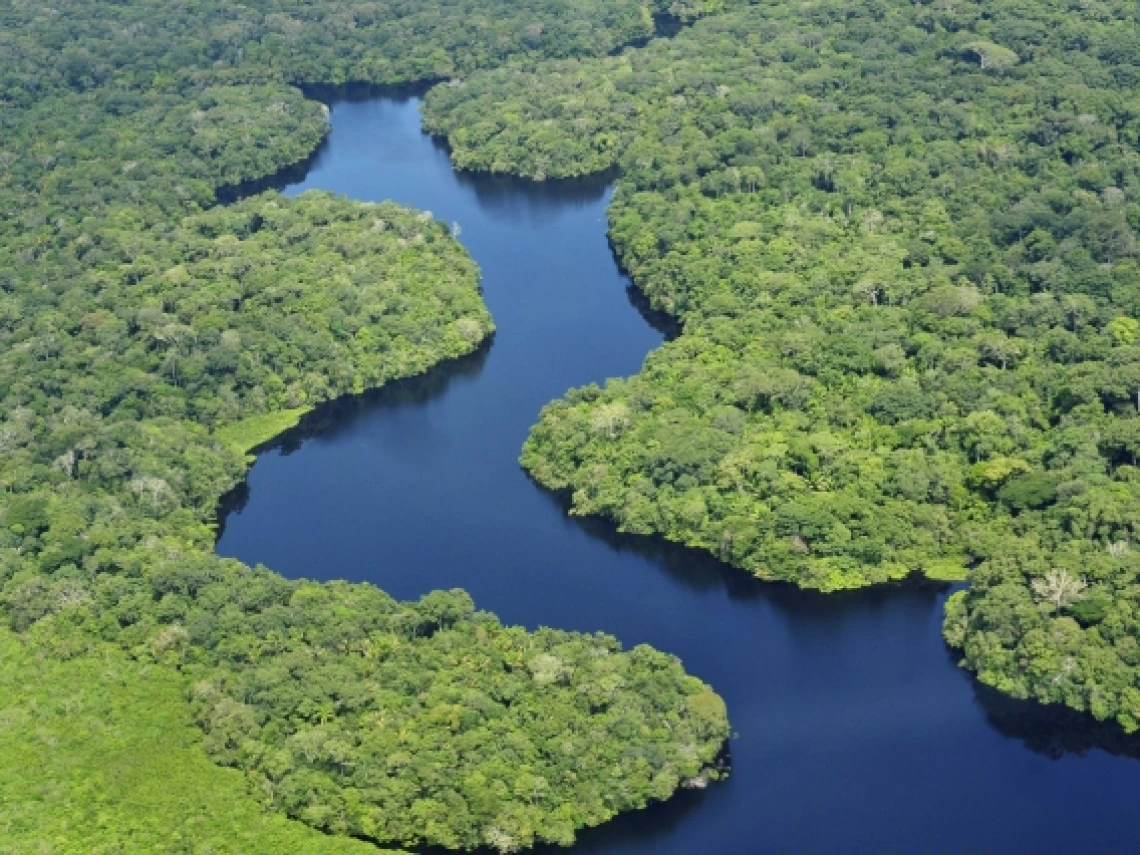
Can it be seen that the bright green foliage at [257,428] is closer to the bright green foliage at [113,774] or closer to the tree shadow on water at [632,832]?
the bright green foliage at [113,774]

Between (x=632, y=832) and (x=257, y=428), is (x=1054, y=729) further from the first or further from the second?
(x=257, y=428)

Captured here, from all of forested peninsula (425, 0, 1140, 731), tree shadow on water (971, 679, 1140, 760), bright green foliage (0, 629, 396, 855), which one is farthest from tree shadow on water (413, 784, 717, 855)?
forested peninsula (425, 0, 1140, 731)

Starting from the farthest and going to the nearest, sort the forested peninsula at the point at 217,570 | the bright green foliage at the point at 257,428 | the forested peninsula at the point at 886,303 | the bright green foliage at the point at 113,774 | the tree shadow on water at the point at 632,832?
the bright green foliage at the point at 257,428 < the forested peninsula at the point at 886,303 < the forested peninsula at the point at 217,570 < the tree shadow on water at the point at 632,832 < the bright green foliage at the point at 113,774

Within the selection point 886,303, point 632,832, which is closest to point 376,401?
point 886,303

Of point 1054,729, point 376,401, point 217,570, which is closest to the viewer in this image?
point 1054,729

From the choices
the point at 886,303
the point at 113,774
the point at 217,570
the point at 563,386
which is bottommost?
the point at 563,386

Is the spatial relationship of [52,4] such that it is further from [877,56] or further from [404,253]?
[877,56]

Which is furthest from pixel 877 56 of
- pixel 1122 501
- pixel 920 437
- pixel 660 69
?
pixel 1122 501

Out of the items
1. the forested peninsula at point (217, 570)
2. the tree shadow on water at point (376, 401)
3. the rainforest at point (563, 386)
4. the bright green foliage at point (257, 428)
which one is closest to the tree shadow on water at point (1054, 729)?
the rainforest at point (563, 386)
